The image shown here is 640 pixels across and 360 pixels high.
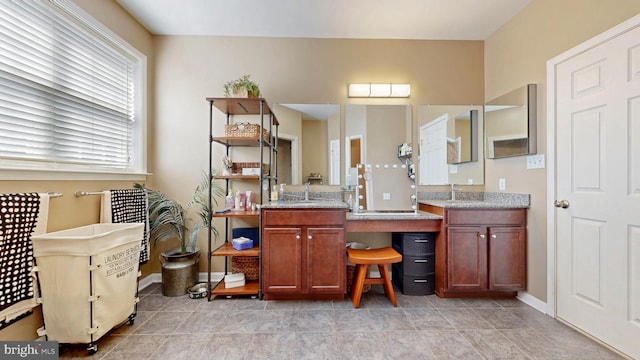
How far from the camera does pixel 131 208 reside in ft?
7.77

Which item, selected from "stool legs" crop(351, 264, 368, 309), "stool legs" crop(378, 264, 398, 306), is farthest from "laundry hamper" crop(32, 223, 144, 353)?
"stool legs" crop(378, 264, 398, 306)

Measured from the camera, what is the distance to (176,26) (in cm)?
272

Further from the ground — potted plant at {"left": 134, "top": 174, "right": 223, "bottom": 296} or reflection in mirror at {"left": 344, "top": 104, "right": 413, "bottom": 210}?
reflection in mirror at {"left": 344, "top": 104, "right": 413, "bottom": 210}

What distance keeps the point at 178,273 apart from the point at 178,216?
57 centimetres

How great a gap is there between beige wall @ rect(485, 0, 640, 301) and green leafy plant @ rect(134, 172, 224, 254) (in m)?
2.96

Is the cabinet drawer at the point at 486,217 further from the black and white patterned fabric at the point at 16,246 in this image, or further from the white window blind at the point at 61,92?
the white window blind at the point at 61,92

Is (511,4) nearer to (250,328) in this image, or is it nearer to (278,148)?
(278,148)

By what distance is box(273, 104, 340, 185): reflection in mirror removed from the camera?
291 cm

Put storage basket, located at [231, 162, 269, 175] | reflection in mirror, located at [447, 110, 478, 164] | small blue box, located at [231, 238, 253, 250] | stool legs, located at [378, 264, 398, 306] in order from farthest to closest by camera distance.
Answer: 1. reflection in mirror, located at [447, 110, 478, 164]
2. storage basket, located at [231, 162, 269, 175]
3. small blue box, located at [231, 238, 253, 250]
4. stool legs, located at [378, 264, 398, 306]

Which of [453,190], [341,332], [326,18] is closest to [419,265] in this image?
[453,190]

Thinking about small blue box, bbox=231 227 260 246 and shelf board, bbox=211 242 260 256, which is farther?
small blue box, bbox=231 227 260 246

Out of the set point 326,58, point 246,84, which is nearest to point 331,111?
point 326,58

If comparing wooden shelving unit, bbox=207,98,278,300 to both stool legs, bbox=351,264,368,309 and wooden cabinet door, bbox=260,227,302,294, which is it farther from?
stool legs, bbox=351,264,368,309

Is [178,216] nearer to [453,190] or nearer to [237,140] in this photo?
[237,140]
